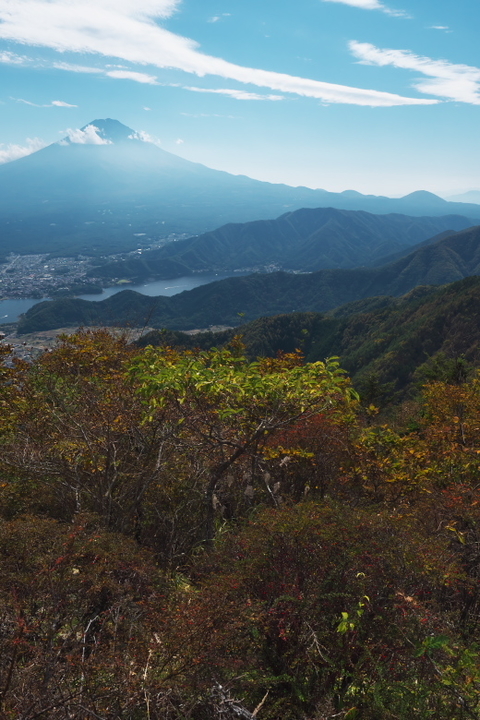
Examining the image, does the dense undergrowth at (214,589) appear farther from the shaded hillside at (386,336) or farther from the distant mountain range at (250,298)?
the distant mountain range at (250,298)

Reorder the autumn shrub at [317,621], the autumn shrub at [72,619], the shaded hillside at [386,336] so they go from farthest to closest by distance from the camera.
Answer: the shaded hillside at [386,336] → the autumn shrub at [317,621] → the autumn shrub at [72,619]

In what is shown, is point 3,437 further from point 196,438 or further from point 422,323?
point 422,323

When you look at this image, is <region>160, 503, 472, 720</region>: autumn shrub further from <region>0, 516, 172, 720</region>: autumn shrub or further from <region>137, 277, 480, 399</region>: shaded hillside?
<region>137, 277, 480, 399</region>: shaded hillside

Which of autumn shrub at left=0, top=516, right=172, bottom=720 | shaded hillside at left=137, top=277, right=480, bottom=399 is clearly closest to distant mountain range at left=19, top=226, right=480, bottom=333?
shaded hillside at left=137, top=277, right=480, bottom=399

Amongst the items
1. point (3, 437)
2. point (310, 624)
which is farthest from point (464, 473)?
point (3, 437)

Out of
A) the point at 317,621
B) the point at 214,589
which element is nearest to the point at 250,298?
the point at 214,589

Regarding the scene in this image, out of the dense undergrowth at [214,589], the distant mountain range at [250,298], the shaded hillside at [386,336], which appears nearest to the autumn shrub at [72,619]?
the dense undergrowth at [214,589]
